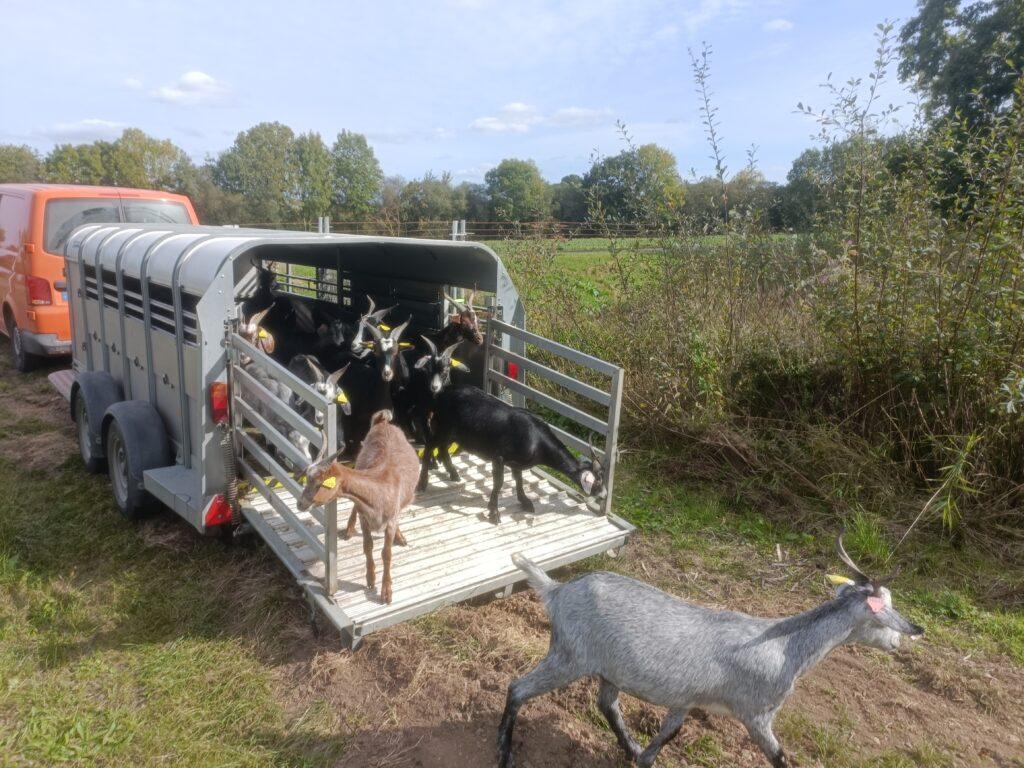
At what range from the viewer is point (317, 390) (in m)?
4.88

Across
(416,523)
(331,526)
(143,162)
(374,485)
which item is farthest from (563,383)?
(143,162)

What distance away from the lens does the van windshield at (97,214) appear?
9.05 m

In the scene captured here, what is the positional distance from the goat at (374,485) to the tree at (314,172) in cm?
5759

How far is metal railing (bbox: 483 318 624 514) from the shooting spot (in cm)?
509

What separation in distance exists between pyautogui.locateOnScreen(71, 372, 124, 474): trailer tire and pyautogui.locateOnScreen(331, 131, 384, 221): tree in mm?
56706

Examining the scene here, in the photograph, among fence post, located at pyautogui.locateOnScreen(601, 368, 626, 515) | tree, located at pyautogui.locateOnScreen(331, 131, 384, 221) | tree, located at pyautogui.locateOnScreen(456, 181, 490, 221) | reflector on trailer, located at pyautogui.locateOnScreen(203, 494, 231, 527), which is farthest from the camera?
tree, located at pyautogui.locateOnScreen(331, 131, 384, 221)

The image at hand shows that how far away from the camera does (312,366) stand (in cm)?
540

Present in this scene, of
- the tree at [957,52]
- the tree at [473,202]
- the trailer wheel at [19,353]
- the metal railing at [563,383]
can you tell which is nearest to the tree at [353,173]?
the tree at [473,202]

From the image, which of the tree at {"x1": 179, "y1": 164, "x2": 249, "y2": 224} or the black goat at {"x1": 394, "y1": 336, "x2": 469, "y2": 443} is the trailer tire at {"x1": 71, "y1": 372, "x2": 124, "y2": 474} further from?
the tree at {"x1": 179, "y1": 164, "x2": 249, "y2": 224}

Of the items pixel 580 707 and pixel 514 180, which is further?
pixel 514 180

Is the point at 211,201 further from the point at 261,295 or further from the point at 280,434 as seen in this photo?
the point at 280,434

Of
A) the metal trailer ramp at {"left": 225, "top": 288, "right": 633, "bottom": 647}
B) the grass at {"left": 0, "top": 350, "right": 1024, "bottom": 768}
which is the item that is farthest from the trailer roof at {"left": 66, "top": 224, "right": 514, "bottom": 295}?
the grass at {"left": 0, "top": 350, "right": 1024, "bottom": 768}

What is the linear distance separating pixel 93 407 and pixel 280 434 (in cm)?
303

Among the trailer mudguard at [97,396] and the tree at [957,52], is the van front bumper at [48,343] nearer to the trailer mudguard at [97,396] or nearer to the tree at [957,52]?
the trailer mudguard at [97,396]
